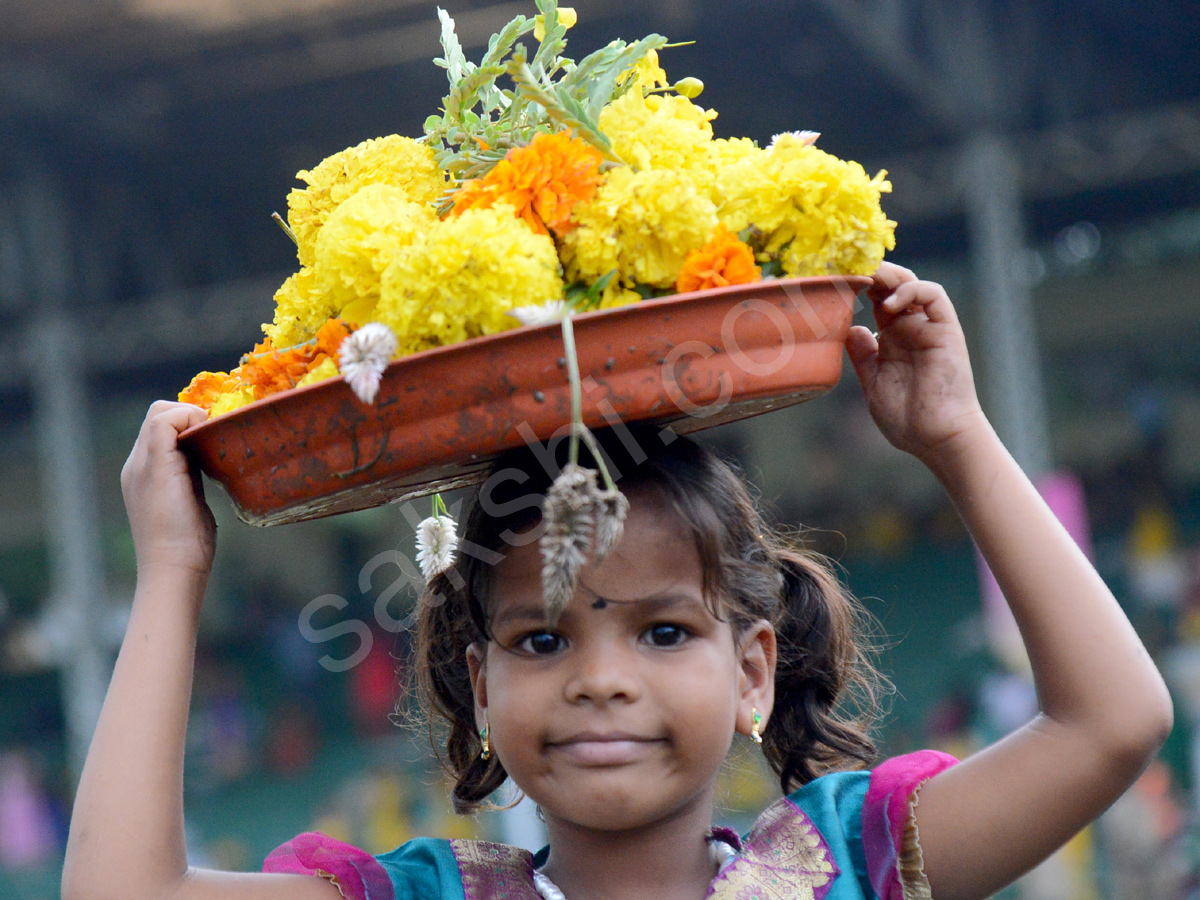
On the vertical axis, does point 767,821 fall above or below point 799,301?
below

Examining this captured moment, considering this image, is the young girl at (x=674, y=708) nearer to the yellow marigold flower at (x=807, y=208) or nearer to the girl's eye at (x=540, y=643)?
the girl's eye at (x=540, y=643)

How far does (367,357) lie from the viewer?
129cm

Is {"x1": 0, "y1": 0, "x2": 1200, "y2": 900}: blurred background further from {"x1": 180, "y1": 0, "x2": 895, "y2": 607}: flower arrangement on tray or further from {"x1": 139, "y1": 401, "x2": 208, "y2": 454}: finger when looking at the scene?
{"x1": 180, "y1": 0, "x2": 895, "y2": 607}: flower arrangement on tray

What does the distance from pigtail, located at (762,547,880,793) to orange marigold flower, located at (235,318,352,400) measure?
795mm

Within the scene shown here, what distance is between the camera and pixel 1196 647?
784 centimetres

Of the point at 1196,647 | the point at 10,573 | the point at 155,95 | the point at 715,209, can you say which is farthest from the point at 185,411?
the point at 10,573

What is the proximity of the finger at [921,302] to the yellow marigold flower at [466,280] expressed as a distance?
487 mm

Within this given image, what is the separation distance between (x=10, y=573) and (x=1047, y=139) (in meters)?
12.1

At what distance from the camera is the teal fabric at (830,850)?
1.63 meters

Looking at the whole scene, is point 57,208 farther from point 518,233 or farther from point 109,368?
point 518,233

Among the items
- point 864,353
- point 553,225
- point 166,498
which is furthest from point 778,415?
point 553,225

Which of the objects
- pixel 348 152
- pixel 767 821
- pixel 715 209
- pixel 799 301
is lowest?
pixel 767 821

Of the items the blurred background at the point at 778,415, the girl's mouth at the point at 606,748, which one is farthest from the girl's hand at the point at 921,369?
the blurred background at the point at 778,415

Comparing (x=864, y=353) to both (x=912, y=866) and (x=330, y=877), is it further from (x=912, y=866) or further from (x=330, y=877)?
(x=330, y=877)
